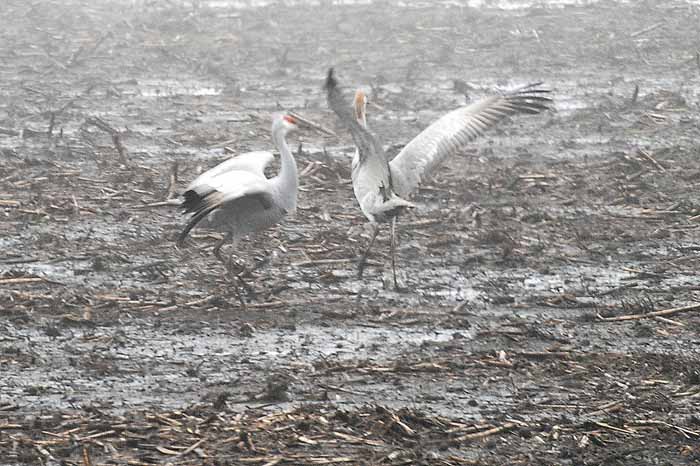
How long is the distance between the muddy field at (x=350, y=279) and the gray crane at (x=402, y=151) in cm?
46

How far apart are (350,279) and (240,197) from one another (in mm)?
989

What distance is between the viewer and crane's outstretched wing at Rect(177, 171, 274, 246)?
28.6 feet

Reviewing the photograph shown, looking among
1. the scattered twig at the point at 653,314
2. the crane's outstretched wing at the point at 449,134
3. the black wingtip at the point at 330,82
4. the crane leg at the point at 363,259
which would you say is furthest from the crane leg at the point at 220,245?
the scattered twig at the point at 653,314

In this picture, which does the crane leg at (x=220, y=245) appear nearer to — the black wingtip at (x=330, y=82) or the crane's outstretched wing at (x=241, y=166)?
the crane's outstretched wing at (x=241, y=166)

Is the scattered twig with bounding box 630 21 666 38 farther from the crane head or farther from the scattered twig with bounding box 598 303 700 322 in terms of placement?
the scattered twig with bounding box 598 303 700 322

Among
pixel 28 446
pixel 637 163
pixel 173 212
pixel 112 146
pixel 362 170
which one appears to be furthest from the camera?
pixel 112 146

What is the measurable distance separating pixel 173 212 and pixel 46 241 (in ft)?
4.16

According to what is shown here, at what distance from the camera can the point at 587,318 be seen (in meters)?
8.09

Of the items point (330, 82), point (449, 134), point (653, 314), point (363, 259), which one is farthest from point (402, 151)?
point (653, 314)

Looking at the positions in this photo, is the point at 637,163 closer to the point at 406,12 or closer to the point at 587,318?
the point at 587,318

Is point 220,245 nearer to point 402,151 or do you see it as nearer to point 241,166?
point 241,166

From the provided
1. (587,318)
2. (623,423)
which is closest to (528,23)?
(587,318)

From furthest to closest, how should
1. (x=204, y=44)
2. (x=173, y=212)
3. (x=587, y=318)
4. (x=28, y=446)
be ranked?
(x=204, y=44), (x=173, y=212), (x=587, y=318), (x=28, y=446)

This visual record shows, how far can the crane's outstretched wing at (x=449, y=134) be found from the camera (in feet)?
32.5
